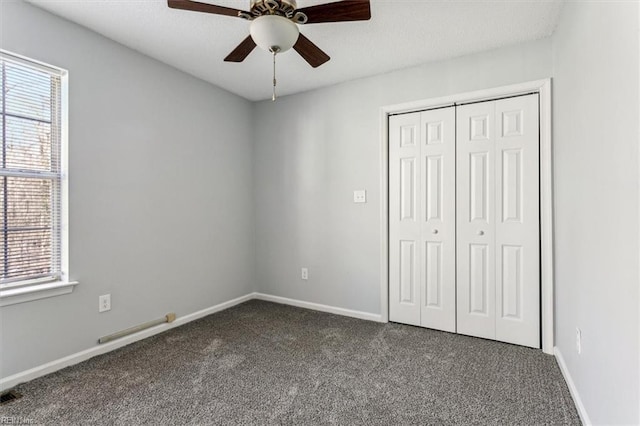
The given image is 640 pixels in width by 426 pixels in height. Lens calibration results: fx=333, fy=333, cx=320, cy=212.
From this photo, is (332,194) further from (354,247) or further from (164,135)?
(164,135)

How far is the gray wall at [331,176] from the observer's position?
9.54ft

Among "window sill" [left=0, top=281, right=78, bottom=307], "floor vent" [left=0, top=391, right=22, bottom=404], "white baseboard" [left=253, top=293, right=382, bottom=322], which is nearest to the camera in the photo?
"floor vent" [left=0, top=391, right=22, bottom=404]

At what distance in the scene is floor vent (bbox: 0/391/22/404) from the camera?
184 centimetres

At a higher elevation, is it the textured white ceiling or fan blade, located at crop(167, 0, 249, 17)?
the textured white ceiling

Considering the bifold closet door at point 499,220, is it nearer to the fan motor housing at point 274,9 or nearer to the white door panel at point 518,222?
the white door panel at point 518,222

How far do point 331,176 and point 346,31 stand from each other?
4.57 ft

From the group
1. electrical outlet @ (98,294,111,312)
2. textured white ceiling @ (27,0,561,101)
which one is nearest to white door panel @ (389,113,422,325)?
textured white ceiling @ (27,0,561,101)

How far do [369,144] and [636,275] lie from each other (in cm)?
235

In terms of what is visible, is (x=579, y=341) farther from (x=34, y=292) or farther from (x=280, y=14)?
(x=34, y=292)

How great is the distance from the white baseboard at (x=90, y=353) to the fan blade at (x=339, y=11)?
2.61 m

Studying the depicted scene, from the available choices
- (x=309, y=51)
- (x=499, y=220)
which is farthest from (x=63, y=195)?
(x=499, y=220)

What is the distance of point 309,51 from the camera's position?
2.09m

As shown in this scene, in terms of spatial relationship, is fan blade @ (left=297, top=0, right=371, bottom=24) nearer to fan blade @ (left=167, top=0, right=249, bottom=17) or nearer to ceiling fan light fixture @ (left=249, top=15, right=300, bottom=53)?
ceiling fan light fixture @ (left=249, top=15, right=300, bottom=53)

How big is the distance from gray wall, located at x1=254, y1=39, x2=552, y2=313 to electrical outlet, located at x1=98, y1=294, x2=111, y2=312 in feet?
5.49
